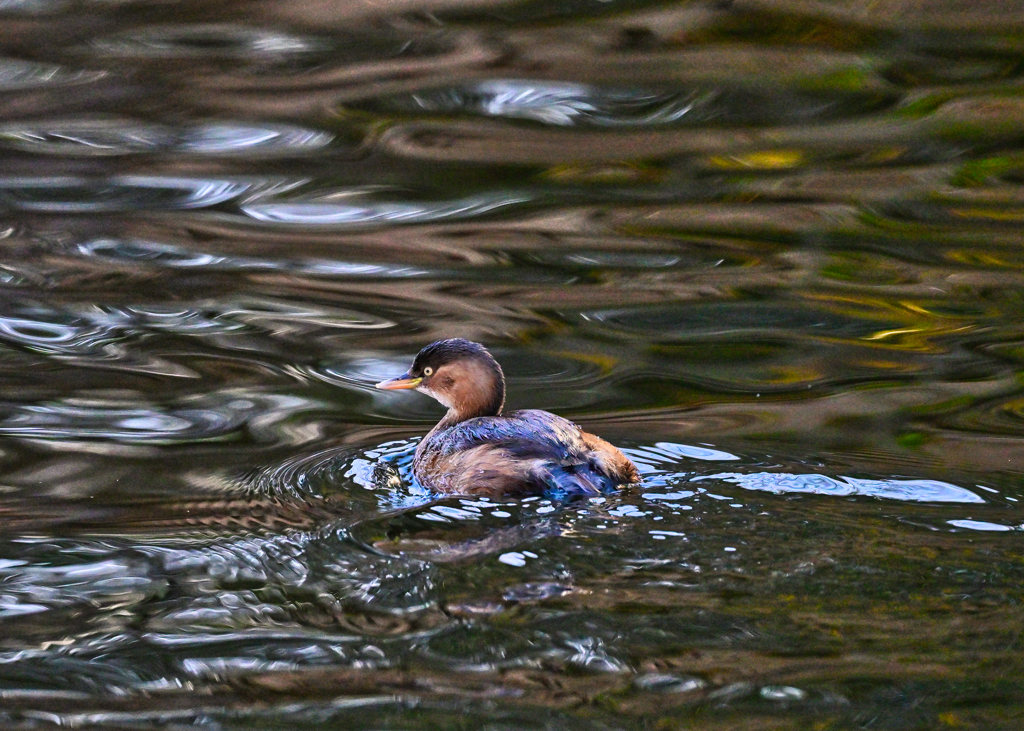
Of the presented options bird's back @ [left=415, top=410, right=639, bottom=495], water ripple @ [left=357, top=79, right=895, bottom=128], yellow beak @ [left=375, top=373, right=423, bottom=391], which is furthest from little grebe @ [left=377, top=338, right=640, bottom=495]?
water ripple @ [left=357, top=79, right=895, bottom=128]

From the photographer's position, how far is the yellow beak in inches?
275

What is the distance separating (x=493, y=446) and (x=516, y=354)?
1.69 m

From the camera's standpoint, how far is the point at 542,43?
10656 millimetres

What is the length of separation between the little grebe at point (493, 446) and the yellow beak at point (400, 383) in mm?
101

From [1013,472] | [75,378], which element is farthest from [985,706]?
[75,378]

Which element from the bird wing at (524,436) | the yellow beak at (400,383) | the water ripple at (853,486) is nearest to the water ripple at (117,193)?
the yellow beak at (400,383)

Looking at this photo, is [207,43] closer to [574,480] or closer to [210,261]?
[210,261]

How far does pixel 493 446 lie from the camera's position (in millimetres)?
6211

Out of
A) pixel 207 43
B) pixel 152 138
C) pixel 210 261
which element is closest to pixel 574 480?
pixel 210 261

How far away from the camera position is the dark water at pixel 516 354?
4.49 m

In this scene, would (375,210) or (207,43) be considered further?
(207,43)

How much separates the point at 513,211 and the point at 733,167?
5.13 feet

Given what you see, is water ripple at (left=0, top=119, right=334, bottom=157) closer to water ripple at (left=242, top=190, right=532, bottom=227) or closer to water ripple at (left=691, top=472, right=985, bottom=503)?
water ripple at (left=242, top=190, right=532, bottom=227)

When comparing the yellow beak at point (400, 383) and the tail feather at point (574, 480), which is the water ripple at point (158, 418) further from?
the tail feather at point (574, 480)
